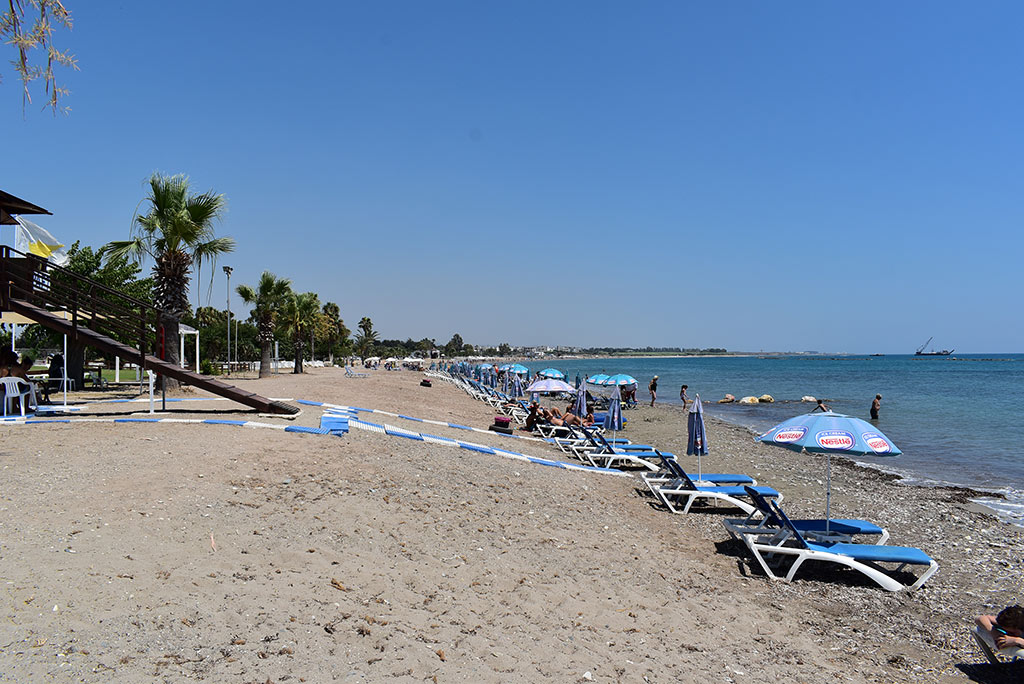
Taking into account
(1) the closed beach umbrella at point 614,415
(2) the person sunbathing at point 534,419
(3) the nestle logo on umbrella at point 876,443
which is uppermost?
(3) the nestle logo on umbrella at point 876,443

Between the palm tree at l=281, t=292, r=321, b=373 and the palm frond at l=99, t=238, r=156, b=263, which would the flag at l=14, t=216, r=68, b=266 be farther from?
the palm tree at l=281, t=292, r=321, b=373

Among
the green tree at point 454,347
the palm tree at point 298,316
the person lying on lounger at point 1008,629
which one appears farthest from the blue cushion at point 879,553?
the green tree at point 454,347

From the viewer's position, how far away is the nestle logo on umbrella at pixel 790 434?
7.01 metres

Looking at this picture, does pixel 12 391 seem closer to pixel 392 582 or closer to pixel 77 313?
pixel 77 313

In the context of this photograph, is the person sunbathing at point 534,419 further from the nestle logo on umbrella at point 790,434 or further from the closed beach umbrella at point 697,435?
the nestle logo on umbrella at point 790,434

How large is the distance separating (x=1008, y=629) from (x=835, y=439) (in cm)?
236

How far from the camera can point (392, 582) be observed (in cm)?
511

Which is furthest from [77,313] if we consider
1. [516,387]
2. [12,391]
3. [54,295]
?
[516,387]

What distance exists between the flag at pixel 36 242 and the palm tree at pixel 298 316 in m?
16.7

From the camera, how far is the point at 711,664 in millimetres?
4434

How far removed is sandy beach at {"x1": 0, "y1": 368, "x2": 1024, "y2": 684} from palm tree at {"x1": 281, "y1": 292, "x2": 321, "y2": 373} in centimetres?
2869

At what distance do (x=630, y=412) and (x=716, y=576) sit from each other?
22.1m

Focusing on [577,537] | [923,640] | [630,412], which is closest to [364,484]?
[577,537]

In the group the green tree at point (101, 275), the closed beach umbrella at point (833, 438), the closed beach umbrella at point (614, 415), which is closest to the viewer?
the closed beach umbrella at point (833, 438)
